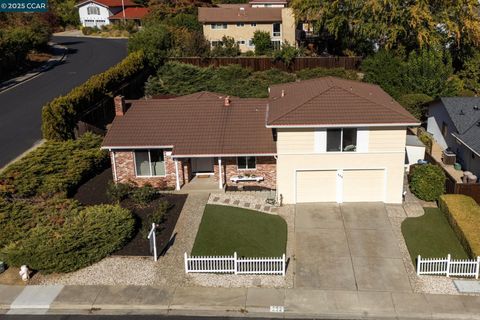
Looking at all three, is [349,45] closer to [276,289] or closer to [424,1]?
[424,1]

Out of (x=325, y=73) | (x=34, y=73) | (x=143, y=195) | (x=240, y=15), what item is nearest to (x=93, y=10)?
(x=240, y=15)

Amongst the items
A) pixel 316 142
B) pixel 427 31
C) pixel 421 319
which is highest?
pixel 427 31

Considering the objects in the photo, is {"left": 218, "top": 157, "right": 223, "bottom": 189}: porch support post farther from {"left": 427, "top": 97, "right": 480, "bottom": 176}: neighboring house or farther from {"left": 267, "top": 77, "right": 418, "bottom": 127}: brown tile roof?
{"left": 427, "top": 97, "right": 480, "bottom": 176}: neighboring house

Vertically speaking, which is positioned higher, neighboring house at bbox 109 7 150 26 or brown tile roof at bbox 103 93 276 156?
neighboring house at bbox 109 7 150 26

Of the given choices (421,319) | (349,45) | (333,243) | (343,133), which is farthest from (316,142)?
(349,45)

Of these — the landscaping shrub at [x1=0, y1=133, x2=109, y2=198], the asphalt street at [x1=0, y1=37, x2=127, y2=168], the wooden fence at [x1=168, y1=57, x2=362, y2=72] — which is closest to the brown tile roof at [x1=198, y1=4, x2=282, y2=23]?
the wooden fence at [x1=168, y1=57, x2=362, y2=72]

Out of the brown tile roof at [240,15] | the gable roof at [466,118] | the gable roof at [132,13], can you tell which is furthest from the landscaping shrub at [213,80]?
the gable roof at [132,13]

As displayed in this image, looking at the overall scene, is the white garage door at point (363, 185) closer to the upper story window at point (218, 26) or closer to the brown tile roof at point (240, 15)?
the brown tile roof at point (240, 15)
